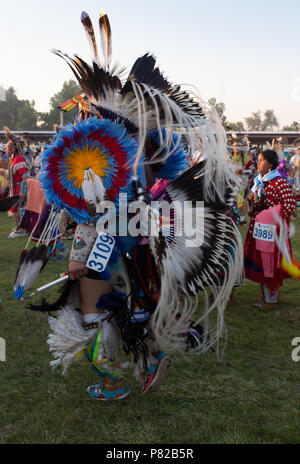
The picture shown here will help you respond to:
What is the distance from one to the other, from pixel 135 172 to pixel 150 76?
726mm

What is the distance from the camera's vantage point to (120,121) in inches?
91.7

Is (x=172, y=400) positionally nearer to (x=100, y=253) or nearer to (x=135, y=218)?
(x=100, y=253)

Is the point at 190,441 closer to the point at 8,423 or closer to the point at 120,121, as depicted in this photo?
the point at 8,423

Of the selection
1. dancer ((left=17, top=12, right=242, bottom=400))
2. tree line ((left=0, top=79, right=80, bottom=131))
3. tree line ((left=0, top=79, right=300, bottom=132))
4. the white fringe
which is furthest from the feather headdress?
tree line ((left=0, top=79, right=80, bottom=131))

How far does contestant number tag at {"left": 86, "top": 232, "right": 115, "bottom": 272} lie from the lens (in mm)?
2244

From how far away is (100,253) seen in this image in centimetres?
225

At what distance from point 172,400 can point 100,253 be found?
3.66ft

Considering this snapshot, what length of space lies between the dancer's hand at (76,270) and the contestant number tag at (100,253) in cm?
8

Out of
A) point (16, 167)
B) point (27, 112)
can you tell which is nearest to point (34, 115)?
point (27, 112)

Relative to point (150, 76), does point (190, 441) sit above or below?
below

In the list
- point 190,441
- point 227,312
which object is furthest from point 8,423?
point 227,312

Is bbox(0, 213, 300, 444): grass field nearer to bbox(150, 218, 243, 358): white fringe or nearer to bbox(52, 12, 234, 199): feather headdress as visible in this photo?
bbox(150, 218, 243, 358): white fringe

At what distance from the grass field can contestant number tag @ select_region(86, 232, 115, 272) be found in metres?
0.92
